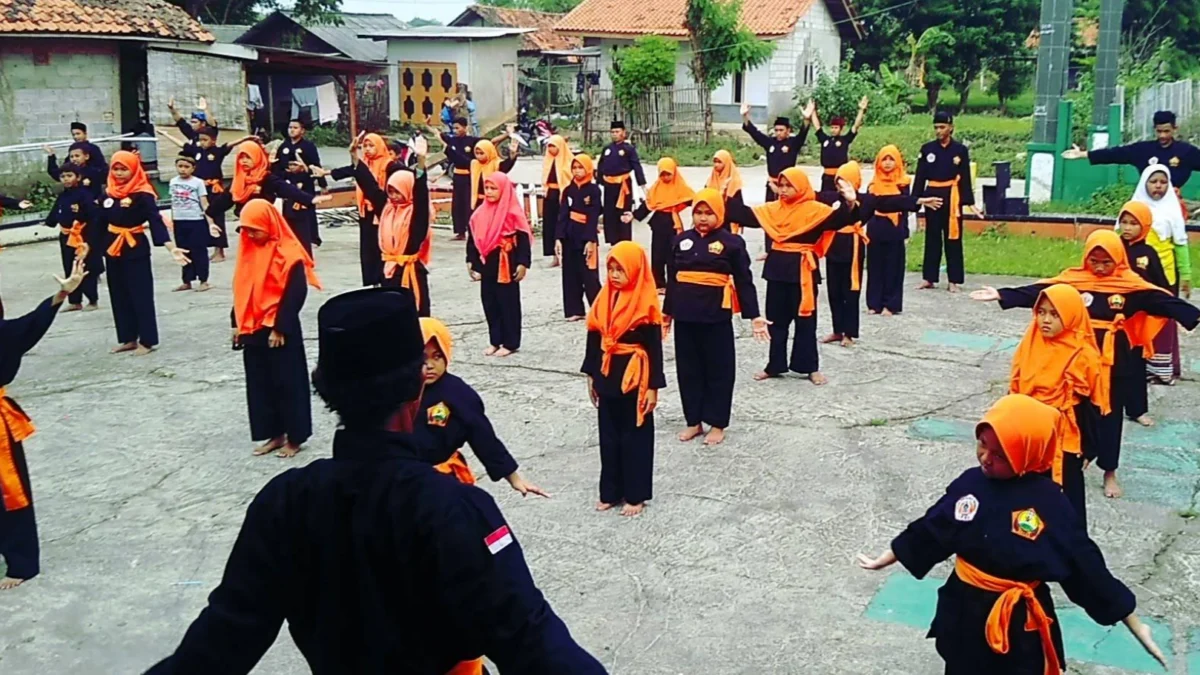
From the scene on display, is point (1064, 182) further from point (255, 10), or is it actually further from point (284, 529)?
point (255, 10)

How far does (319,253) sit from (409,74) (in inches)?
775

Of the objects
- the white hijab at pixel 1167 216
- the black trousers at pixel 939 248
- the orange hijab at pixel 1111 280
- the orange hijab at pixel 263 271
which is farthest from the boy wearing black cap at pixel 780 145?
the orange hijab at pixel 263 271

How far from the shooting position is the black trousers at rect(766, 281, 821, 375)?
9.48 metres

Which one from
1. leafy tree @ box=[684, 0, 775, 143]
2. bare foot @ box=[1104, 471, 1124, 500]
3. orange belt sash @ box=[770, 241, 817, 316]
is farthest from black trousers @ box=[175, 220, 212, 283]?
leafy tree @ box=[684, 0, 775, 143]

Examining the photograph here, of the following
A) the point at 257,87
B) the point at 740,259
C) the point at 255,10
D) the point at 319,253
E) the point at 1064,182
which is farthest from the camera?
the point at 255,10

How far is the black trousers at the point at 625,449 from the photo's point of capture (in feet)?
22.4

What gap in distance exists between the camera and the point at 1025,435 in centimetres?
412

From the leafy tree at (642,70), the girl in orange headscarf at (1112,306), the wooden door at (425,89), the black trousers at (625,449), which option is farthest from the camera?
the wooden door at (425,89)

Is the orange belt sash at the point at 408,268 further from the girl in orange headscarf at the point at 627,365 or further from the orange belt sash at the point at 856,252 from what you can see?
the orange belt sash at the point at 856,252

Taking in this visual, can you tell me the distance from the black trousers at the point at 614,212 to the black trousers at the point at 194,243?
4277 mm

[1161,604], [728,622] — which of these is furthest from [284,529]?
[1161,604]

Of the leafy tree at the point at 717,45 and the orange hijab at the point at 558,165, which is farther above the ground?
the leafy tree at the point at 717,45

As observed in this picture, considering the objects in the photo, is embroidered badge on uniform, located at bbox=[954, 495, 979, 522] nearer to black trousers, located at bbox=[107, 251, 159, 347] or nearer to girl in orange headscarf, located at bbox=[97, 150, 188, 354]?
girl in orange headscarf, located at bbox=[97, 150, 188, 354]

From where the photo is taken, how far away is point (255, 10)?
33719 millimetres
